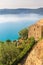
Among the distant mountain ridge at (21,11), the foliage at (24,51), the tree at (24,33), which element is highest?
the distant mountain ridge at (21,11)

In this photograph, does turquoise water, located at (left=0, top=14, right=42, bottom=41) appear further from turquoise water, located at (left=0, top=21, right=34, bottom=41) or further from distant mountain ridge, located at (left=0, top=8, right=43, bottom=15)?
distant mountain ridge, located at (left=0, top=8, right=43, bottom=15)

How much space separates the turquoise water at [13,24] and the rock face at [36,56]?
1487 millimetres

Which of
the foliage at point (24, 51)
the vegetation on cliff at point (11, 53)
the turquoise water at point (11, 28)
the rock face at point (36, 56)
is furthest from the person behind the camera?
the turquoise water at point (11, 28)

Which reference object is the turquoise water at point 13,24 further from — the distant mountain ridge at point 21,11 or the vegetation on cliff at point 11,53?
the vegetation on cliff at point 11,53

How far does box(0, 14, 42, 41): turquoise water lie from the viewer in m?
6.75

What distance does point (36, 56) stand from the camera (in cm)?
497

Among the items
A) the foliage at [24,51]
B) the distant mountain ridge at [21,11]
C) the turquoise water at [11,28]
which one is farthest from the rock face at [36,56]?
the distant mountain ridge at [21,11]

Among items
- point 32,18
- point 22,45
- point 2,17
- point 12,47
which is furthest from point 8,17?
point 12,47

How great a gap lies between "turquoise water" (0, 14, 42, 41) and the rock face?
149 cm

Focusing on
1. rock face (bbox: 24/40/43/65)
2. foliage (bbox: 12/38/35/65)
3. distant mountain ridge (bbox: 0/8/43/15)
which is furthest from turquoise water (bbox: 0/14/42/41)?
rock face (bbox: 24/40/43/65)

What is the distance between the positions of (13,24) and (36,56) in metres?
2.01

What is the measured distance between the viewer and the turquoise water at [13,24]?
22.1 feet

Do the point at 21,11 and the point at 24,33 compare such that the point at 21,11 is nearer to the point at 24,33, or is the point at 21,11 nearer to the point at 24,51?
the point at 24,33

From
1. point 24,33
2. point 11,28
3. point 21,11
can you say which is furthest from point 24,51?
point 21,11
